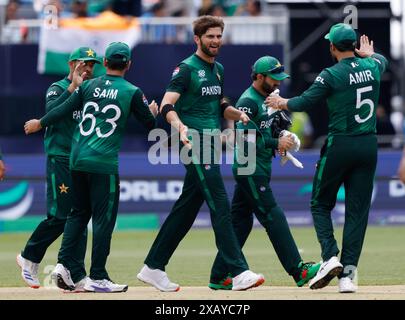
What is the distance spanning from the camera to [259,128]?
1238 centimetres

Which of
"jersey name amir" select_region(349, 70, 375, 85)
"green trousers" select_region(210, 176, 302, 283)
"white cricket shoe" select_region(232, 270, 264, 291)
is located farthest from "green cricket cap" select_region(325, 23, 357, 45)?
"white cricket shoe" select_region(232, 270, 264, 291)

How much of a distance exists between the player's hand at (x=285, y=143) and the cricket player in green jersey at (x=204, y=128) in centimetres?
64

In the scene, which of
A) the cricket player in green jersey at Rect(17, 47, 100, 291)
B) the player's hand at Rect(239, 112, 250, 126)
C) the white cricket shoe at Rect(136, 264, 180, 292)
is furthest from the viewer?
the cricket player in green jersey at Rect(17, 47, 100, 291)

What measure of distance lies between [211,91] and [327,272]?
2184mm

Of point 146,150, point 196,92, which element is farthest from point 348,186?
point 146,150

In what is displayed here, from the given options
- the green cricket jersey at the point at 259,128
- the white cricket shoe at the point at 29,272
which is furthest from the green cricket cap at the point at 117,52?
the white cricket shoe at the point at 29,272

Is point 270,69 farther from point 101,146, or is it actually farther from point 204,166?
point 101,146

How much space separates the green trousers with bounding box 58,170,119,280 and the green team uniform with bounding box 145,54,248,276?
77cm

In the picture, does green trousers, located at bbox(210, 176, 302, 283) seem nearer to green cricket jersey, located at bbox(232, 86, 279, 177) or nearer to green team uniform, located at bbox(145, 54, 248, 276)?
green cricket jersey, located at bbox(232, 86, 279, 177)

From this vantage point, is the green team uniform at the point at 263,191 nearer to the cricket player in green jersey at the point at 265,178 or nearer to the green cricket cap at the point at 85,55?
the cricket player in green jersey at the point at 265,178

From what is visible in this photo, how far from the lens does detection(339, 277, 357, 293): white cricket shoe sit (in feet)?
37.8

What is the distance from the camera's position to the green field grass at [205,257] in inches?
553

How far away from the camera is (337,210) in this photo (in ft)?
76.0

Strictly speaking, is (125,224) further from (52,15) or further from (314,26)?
(314,26)
